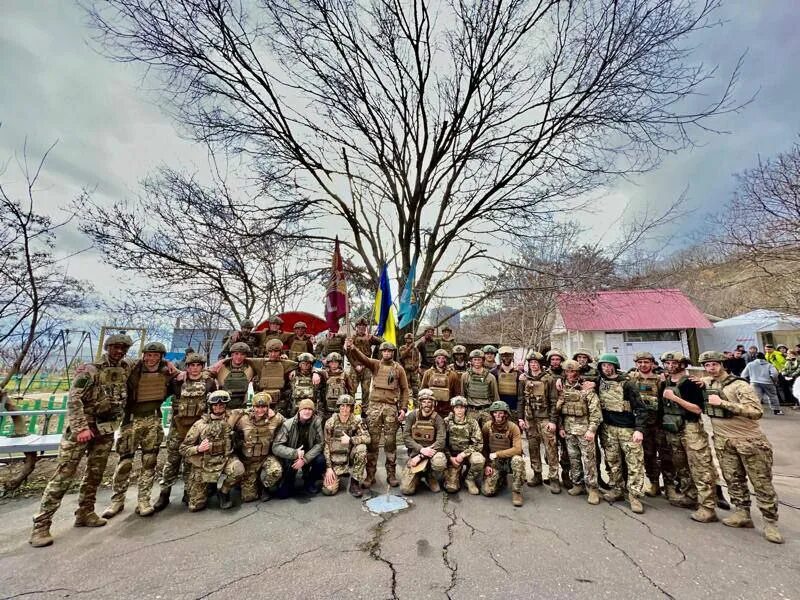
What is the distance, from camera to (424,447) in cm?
495

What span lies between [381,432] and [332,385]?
44.5 inches

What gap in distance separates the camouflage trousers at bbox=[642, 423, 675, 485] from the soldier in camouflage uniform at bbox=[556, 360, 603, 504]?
714 mm

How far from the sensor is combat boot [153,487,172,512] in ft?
13.5

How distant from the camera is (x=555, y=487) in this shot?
4.73 m

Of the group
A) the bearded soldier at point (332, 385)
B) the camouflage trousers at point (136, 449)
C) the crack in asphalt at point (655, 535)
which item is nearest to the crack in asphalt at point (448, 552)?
the crack in asphalt at point (655, 535)

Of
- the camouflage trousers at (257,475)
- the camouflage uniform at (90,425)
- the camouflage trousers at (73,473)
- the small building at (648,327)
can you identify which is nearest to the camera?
the camouflage trousers at (73,473)

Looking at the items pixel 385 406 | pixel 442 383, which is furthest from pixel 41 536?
pixel 442 383

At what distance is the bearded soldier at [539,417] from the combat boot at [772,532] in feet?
6.52

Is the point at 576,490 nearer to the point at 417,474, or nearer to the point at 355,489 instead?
the point at 417,474

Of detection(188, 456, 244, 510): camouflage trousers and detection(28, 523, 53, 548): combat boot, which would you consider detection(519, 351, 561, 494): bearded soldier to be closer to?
detection(188, 456, 244, 510): camouflage trousers

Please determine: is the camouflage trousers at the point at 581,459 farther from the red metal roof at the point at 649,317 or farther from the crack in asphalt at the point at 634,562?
the red metal roof at the point at 649,317

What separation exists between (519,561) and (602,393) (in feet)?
8.44

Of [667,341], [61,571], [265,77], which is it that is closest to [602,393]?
[61,571]

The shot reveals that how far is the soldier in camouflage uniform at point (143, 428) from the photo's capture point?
4.04m
